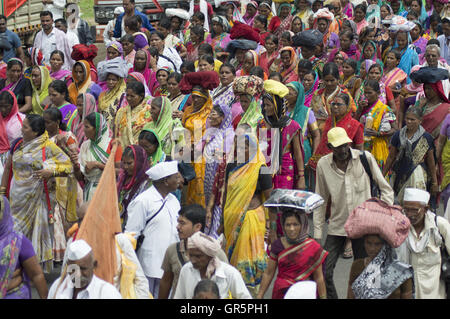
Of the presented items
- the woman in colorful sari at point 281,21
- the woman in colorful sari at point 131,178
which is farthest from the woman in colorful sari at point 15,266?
the woman in colorful sari at point 281,21

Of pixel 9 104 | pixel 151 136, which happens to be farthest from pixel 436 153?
pixel 9 104

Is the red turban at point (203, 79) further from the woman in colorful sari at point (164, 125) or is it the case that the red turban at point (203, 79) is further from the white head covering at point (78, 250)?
the white head covering at point (78, 250)

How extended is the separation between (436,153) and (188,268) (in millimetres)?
4487

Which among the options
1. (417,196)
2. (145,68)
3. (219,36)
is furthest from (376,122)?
(219,36)

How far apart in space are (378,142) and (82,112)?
3.35 metres

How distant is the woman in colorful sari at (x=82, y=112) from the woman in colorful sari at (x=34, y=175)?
1322mm

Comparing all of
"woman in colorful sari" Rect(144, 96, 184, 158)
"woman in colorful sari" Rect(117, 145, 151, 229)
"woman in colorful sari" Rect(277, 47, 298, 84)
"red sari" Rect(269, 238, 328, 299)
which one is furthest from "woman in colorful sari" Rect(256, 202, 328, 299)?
"woman in colorful sari" Rect(277, 47, 298, 84)

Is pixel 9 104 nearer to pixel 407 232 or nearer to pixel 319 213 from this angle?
pixel 319 213

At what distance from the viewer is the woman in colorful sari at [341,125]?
972 centimetres

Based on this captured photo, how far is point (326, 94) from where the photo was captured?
1145 cm

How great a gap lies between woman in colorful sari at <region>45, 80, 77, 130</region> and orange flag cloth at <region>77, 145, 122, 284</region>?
13.3 feet

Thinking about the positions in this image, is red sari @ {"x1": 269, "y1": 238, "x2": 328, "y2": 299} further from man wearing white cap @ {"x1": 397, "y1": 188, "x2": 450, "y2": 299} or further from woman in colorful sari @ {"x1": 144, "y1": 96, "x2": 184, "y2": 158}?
woman in colorful sari @ {"x1": 144, "y1": 96, "x2": 184, "y2": 158}

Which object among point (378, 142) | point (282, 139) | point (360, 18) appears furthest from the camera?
point (360, 18)

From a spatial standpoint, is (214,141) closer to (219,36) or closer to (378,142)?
(378,142)
